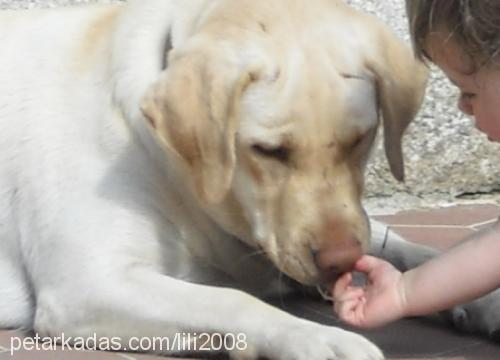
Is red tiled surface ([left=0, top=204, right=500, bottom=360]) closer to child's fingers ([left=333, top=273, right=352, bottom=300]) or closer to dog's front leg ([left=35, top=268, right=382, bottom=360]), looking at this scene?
dog's front leg ([left=35, top=268, right=382, bottom=360])

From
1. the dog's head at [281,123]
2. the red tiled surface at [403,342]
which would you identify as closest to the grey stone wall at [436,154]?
the red tiled surface at [403,342]

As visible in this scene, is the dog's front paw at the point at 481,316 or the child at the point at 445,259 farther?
the dog's front paw at the point at 481,316

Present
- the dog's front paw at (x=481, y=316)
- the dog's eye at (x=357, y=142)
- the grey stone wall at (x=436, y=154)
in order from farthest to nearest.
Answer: the grey stone wall at (x=436, y=154) → the dog's front paw at (x=481, y=316) → the dog's eye at (x=357, y=142)

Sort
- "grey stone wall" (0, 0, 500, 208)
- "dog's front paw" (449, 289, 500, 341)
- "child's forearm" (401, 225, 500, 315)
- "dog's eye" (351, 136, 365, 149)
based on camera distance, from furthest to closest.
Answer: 1. "grey stone wall" (0, 0, 500, 208)
2. "dog's front paw" (449, 289, 500, 341)
3. "dog's eye" (351, 136, 365, 149)
4. "child's forearm" (401, 225, 500, 315)

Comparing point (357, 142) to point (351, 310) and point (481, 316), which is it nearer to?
point (351, 310)

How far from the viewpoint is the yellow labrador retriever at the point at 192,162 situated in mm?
2547

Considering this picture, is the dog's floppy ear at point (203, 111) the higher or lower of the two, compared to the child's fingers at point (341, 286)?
higher

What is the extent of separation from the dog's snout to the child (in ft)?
0.09

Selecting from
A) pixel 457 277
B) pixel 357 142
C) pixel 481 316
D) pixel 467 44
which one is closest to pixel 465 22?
pixel 467 44

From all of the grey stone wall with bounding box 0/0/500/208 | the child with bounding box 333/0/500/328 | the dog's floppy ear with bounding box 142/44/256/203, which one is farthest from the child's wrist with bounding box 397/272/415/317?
the grey stone wall with bounding box 0/0/500/208

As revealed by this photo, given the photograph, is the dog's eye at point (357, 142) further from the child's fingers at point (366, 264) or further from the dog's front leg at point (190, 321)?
the dog's front leg at point (190, 321)

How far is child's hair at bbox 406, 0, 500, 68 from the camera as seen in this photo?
2.36 metres

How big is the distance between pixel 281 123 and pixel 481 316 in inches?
24.2

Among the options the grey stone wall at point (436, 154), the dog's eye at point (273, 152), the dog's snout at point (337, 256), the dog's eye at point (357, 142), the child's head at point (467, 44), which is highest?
the child's head at point (467, 44)
